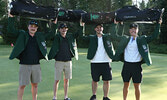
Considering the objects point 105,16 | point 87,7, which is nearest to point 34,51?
point 105,16

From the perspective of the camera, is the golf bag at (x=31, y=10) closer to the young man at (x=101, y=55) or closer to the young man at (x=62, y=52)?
the young man at (x=62, y=52)

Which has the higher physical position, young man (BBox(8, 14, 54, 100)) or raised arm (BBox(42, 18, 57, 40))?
raised arm (BBox(42, 18, 57, 40))

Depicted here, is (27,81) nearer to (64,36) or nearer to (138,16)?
(64,36)

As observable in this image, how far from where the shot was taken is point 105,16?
449 cm

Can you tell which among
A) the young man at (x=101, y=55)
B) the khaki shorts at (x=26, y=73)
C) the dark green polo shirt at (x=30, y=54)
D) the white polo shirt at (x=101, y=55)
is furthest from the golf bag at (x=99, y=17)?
the khaki shorts at (x=26, y=73)

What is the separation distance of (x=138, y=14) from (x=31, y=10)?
7.72 feet

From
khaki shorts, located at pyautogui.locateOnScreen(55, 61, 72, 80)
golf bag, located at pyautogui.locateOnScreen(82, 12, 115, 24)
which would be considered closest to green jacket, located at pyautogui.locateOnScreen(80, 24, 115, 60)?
golf bag, located at pyautogui.locateOnScreen(82, 12, 115, 24)

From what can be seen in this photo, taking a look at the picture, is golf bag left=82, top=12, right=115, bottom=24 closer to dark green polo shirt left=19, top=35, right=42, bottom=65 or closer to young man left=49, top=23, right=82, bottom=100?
young man left=49, top=23, right=82, bottom=100

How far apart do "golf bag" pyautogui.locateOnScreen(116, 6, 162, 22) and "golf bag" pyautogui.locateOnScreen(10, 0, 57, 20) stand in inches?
61.3

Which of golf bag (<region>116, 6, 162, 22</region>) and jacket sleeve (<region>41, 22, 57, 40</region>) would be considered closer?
golf bag (<region>116, 6, 162, 22</region>)

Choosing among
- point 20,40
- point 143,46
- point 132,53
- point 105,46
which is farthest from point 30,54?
point 143,46

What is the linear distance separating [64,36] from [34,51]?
2.95ft

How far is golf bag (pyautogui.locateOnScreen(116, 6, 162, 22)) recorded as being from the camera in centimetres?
422

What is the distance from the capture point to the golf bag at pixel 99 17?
4476 millimetres
